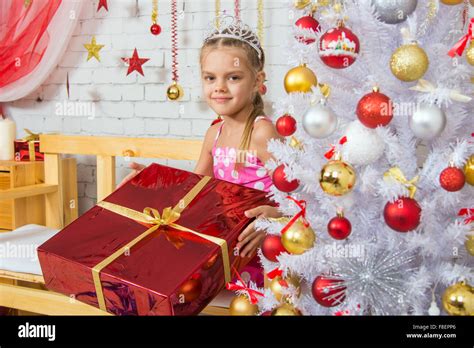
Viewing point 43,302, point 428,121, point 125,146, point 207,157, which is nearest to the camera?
point 428,121

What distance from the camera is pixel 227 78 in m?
1.43

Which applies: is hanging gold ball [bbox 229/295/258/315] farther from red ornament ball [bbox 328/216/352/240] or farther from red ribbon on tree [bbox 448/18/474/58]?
red ribbon on tree [bbox 448/18/474/58]

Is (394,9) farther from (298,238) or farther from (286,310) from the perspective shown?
(286,310)

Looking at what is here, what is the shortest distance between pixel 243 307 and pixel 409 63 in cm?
60

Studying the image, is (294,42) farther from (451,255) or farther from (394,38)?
(451,255)

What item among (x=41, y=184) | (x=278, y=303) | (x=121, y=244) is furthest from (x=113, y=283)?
(x=41, y=184)

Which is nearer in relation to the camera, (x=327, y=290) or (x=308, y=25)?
(x=327, y=290)

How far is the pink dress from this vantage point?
1397 mm

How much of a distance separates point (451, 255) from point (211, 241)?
0.45 m

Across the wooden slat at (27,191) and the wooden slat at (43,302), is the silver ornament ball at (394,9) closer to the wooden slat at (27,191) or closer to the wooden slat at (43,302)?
the wooden slat at (43,302)

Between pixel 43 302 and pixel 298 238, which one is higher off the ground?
pixel 298 238

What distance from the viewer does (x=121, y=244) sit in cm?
112

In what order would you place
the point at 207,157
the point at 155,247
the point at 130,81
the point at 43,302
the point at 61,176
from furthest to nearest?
the point at 130,81 < the point at 61,176 < the point at 207,157 < the point at 43,302 < the point at 155,247

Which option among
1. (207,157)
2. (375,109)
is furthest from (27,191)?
(375,109)
